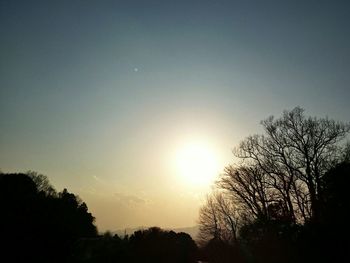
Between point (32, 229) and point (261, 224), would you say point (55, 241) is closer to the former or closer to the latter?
point (32, 229)

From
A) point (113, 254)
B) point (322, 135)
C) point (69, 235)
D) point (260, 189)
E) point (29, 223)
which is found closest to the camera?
point (113, 254)

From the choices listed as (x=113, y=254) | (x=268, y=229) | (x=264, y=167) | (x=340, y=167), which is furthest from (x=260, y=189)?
(x=113, y=254)

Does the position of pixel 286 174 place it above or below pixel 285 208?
above

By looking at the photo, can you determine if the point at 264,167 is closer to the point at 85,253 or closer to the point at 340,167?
the point at 340,167

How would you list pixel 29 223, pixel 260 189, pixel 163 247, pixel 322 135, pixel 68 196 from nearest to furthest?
pixel 163 247, pixel 322 135, pixel 29 223, pixel 260 189, pixel 68 196

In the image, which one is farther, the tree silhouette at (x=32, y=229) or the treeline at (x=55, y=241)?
the tree silhouette at (x=32, y=229)

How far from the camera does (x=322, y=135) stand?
27.6 metres

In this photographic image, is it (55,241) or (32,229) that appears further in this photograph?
(55,241)

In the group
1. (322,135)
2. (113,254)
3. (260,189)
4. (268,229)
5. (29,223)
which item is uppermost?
(322,135)

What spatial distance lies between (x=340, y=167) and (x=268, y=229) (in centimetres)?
745

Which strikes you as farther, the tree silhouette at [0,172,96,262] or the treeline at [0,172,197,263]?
the tree silhouette at [0,172,96,262]

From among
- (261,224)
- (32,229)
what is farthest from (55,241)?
(261,224)

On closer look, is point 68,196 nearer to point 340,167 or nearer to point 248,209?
point 248,209

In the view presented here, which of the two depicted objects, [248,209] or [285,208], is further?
[248,209]
